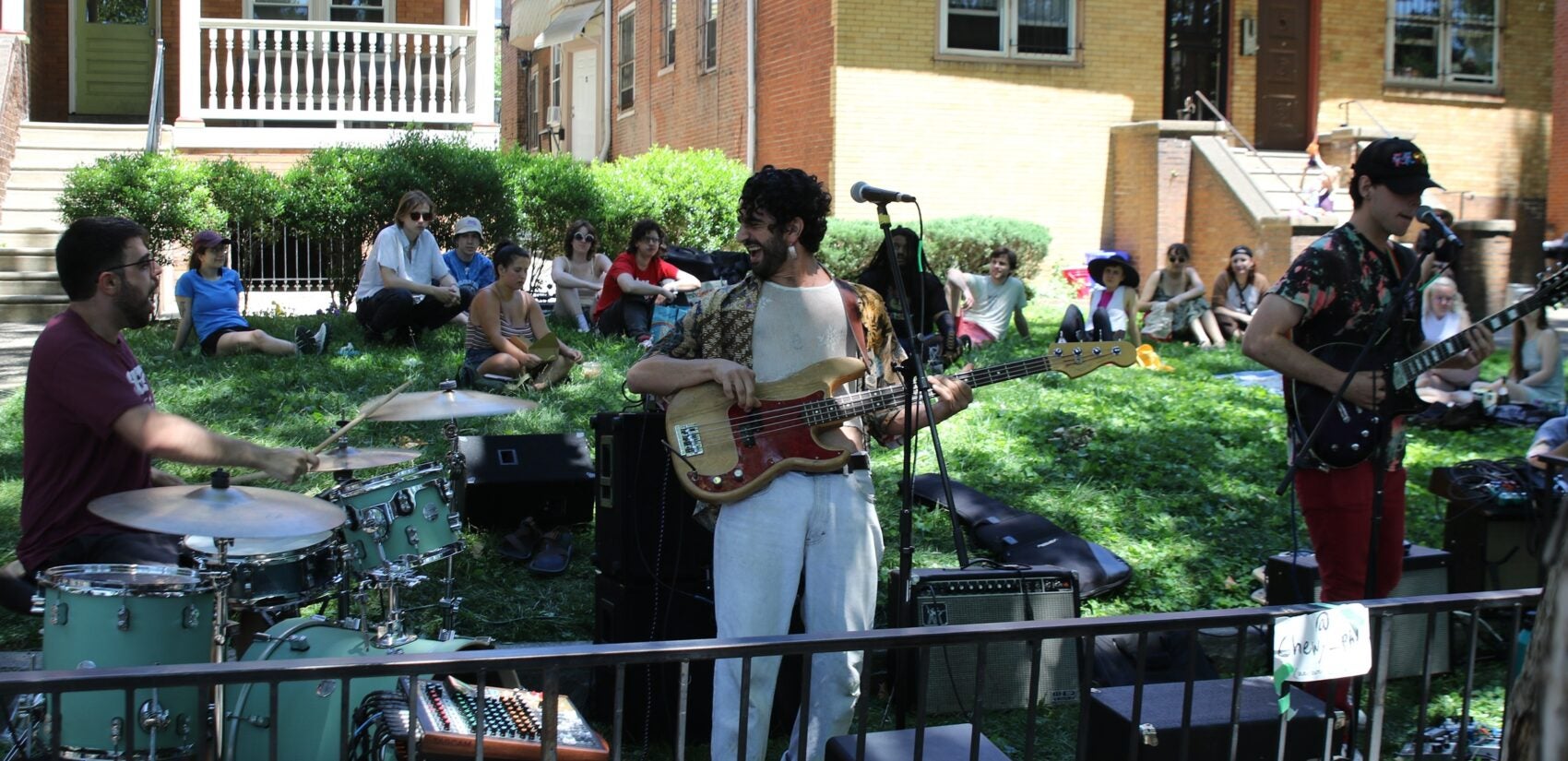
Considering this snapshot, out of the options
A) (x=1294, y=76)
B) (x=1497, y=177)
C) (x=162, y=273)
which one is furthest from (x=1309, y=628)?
(x=1497, y=177)

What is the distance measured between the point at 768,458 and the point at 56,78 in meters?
18.1

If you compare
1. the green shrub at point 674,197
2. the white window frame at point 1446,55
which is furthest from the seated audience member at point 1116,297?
the white window frame at point 1446,55

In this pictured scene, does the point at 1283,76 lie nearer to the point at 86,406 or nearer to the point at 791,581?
the point at 791,581

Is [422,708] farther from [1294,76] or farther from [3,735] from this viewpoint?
[1294,76]

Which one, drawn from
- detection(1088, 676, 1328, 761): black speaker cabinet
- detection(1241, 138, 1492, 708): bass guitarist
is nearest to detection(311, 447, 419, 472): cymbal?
detection(1088, 676, 1328, 761): black speaker cabinet

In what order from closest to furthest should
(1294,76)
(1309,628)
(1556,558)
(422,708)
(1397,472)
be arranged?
(1556,558)
(1309,628)
(422,708)
(1397,472)
(1294,76)

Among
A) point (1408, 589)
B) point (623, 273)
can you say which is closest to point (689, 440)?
point (1408, 589)

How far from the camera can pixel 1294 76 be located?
20438 millimetres

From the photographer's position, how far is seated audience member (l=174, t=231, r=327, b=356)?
1077 cm

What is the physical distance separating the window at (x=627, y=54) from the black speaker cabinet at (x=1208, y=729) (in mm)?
23258

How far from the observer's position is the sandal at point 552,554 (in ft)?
22.2

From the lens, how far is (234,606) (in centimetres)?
459

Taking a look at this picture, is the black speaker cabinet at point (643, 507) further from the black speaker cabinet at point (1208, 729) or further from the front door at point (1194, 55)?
the front door at point (1194, 55)

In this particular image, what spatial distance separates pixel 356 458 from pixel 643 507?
3.63 feet
